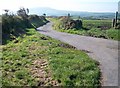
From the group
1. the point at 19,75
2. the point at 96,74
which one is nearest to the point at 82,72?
the point at 96,74

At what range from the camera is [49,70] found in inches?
520

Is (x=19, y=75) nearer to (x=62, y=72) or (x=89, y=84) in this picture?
(x=62, y=72)

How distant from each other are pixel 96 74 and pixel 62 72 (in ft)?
5.07

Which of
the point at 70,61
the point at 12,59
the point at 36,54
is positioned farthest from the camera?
the point at 36,54

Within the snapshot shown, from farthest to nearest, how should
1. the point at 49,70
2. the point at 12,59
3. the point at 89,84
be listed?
the point at 12,59
the point at 49,70
the point at 89,84

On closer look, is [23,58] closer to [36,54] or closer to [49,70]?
[36,54]

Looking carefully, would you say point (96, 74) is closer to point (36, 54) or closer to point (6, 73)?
point (6, 73)

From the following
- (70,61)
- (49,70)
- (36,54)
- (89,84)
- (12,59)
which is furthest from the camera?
(36,54)

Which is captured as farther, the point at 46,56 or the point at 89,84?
the point at 46,56

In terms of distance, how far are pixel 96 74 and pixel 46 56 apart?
194 inches

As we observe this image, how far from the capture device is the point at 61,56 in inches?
644

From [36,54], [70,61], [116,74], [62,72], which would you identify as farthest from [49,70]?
[36,54]

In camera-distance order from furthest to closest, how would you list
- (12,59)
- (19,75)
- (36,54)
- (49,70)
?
(36,54)
(12,59)
(49,70)
(19,75)

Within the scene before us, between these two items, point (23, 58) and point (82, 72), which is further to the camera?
point (23, 58)
